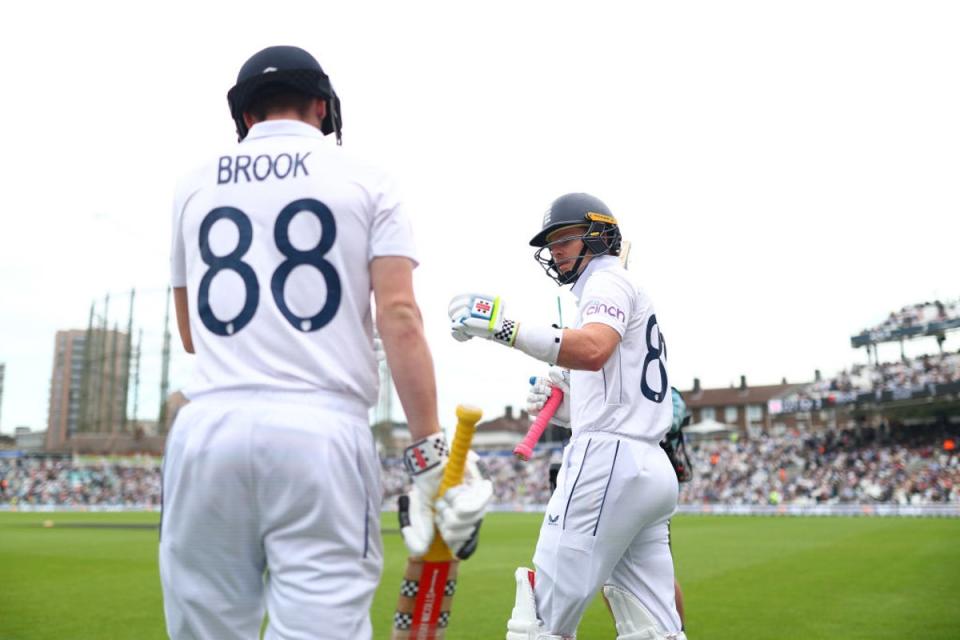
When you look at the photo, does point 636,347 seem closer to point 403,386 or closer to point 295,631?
point 403,386

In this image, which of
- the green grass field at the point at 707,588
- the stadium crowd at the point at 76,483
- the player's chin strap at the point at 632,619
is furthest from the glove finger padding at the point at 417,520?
the stadium crowd at the point at 76,483

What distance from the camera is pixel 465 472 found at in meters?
2.86

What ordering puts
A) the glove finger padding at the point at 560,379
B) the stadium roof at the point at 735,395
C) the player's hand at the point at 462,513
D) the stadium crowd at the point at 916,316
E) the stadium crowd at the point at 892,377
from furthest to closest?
the stadium roof at the point at 735,395 < the stadium crowd at the point at 916,316 < the stadium crowd at the point at 892,377 < the glove finger padding at the point at 560,379 < the player's hand at the point at 462,513

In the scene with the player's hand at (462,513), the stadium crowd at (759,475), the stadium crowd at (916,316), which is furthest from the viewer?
the stadium crowd at (916,316)

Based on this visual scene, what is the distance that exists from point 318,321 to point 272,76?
3.22ft

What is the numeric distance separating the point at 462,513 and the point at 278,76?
5.71 ft

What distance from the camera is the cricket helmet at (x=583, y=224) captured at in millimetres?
5379

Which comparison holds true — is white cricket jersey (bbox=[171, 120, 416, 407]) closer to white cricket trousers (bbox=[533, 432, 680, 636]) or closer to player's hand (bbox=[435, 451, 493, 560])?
player's hand (bbox=[435, 451, 493, 560])

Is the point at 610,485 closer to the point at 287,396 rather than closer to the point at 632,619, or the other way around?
the point at 632,619

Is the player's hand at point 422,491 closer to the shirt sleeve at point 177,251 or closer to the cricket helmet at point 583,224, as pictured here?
the shirt sleeve at point 177,251

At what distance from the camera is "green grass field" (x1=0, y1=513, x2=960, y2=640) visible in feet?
28.8

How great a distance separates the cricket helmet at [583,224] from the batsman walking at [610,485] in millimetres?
11

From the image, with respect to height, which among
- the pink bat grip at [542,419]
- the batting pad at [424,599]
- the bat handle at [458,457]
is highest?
the pink bat grip at [542,419]

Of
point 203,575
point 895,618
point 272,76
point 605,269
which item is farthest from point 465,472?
point 895,618
